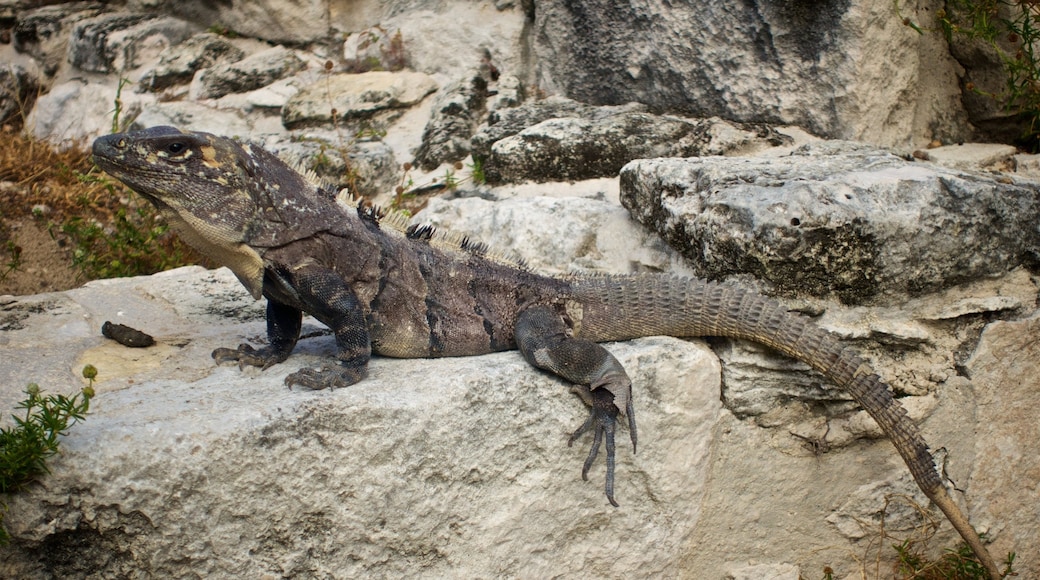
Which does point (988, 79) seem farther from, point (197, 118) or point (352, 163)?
point (197, 118)

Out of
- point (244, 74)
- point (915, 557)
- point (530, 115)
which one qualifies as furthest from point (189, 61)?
point (915, 557)

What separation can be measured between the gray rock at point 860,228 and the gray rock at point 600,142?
101 cm

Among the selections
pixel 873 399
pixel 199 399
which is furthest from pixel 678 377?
pixel 199 399

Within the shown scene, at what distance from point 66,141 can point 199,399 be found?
440 cm

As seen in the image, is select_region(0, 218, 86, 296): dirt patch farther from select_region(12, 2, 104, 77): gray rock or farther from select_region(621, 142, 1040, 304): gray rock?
select_region(621, 142, 1040, 304): gray rock

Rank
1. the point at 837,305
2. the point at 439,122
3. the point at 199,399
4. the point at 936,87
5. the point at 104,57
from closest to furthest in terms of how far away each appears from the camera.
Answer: the point at 199,399
the point at 837,305
the point at 936,87
the point at 439,122
the point at 104,57

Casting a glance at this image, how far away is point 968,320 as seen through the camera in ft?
11.8

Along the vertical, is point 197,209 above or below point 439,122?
above

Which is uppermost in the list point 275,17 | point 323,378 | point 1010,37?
point 1010,37

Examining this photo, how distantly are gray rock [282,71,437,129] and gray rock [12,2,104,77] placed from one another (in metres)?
2.64

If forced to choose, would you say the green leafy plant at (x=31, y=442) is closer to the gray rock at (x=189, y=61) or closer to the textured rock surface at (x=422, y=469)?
the textured rock surface at (x=422, y=469)

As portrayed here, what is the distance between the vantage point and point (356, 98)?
5992 millimetres

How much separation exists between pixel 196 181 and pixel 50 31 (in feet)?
18.1

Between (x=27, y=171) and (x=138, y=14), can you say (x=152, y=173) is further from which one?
(x=138, y=14)
